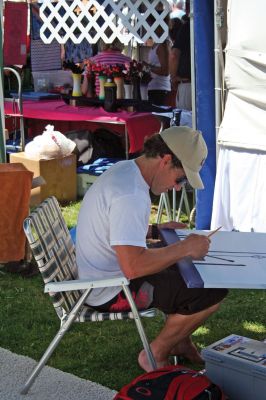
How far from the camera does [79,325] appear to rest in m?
3.80

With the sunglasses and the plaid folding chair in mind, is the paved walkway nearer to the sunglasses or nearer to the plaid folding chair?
the plaid folding chair

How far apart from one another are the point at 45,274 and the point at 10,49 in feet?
16.3

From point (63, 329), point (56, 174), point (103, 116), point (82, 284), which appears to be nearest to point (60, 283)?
point (82, 284)

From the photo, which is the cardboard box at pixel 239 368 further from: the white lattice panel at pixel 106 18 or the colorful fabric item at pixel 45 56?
the colorful fabric item at pixel 45 56

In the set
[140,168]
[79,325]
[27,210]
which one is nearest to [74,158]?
[27,210]

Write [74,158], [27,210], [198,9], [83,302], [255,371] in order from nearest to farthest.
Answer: [255,371]
[83,302]
[27,210]
[198,9]
[74,158]

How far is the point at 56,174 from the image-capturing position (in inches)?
254

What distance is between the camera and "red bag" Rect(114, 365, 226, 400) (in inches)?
92.1

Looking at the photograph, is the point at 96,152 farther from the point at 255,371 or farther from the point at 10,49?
the point at 255,371

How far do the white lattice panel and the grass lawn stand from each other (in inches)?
137

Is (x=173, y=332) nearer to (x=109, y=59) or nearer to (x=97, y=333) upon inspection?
(x=97, y=333)

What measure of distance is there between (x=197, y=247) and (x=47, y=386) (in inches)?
38.1

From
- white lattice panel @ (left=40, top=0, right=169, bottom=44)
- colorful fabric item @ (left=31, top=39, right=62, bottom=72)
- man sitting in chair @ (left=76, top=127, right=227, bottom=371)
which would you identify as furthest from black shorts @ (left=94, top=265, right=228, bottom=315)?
colorful fabric item @ (left=31, top=39, right=62, bottom=72)

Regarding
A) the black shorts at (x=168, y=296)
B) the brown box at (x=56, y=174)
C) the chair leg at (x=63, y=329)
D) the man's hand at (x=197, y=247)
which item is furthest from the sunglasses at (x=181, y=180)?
the brown box at (x=56, y=174)
